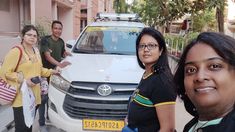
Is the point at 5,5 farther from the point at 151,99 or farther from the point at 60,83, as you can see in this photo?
the point at 151,99

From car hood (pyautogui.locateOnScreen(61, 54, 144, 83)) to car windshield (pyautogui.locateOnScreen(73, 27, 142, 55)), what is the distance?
0.37 m

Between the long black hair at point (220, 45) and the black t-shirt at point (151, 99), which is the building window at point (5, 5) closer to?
the black t-shirt at point (151, 99)

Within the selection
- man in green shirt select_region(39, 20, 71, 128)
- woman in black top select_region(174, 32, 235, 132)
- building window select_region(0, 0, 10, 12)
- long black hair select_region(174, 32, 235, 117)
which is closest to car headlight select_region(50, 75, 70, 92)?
man in green shirt select_region(39, 20, 71, 128)

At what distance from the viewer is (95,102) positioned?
4.12 m

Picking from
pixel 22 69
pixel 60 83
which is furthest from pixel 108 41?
pixel 22 69

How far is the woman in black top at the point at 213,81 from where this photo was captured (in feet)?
4.17

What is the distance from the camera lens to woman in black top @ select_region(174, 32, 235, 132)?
1271 millimetres

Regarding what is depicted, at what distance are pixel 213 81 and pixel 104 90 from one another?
9.47 feet

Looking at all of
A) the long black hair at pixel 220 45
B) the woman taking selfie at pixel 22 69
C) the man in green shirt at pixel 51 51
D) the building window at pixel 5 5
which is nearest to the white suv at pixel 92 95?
the woman taking selfie at pixel 22 69

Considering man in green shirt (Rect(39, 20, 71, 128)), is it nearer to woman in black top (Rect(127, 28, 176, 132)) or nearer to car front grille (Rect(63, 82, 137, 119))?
car front grille (Rect(63, 82, 137, 119))

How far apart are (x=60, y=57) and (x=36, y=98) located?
1.74 metres

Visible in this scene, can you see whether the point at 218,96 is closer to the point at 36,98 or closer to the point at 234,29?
the point at 36,98

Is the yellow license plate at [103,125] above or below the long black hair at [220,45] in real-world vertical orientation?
below

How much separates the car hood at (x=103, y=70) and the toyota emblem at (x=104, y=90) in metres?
0.07
